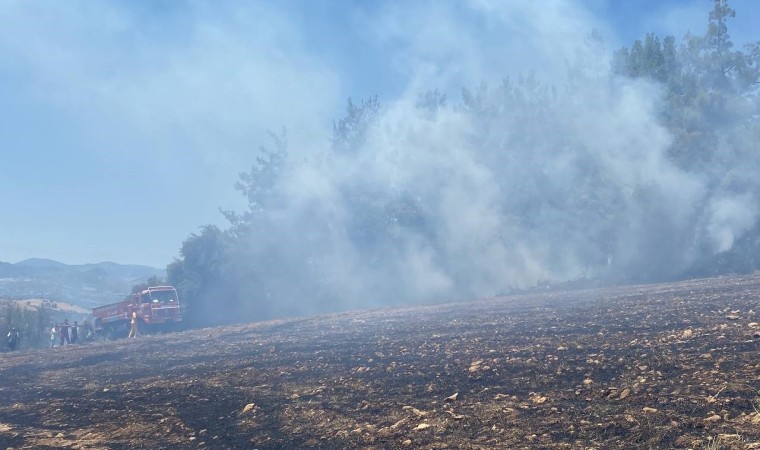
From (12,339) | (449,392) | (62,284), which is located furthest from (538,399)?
→ (62,284)

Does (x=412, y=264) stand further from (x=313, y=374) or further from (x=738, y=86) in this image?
(x=313, y=374)

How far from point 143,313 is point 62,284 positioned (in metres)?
50.6

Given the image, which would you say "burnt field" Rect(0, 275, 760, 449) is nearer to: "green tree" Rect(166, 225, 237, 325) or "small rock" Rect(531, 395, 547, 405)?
"small rock" Rect(531, 395, 547, 405)

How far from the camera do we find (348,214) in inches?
1850

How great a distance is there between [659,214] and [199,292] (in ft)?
102

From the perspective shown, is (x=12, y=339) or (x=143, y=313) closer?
(x=12, y=339)


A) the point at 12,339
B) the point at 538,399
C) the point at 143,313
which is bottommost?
the point at 538,399

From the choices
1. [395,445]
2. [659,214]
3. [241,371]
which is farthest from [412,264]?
[395,445]

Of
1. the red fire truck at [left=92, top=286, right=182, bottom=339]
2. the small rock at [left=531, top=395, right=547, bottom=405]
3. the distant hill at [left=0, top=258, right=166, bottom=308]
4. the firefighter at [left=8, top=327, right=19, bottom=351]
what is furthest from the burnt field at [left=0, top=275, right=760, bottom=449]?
the distant hill at [left=0, top=258, right=166, bottom=308]

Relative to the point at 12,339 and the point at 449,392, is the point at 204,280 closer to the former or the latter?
the point at 12,339

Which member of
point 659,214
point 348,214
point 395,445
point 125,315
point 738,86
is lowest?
point 395,445

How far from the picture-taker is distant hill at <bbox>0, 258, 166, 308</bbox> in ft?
232

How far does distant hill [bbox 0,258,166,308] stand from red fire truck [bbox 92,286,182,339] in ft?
103

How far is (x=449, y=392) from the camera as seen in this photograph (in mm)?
8977
